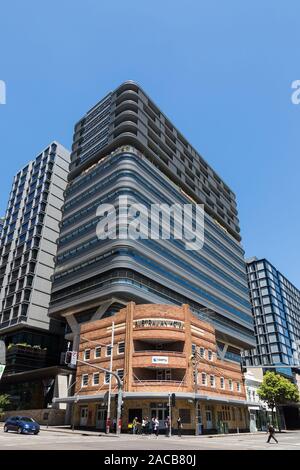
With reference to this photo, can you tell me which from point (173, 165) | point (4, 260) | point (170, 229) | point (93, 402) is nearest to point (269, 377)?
point (170, 229)

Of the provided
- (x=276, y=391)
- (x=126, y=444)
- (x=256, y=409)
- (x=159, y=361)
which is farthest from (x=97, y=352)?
(x=276, y=391)

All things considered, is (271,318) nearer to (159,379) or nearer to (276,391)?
(276,391)

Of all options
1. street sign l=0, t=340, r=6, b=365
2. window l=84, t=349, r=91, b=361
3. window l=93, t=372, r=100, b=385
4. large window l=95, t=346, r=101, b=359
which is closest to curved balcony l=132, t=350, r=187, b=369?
window l=93, t=372, r=100, b=385

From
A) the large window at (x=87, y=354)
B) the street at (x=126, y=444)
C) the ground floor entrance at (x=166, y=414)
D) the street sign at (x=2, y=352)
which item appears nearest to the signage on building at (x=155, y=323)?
the ground floor entrance at (x=166, y=414)

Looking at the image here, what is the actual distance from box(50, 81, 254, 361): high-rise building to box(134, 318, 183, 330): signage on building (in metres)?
15.4

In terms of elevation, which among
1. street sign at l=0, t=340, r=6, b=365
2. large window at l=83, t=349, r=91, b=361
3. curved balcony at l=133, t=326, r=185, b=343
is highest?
street sign at l=0, t=340, r=6, b=365

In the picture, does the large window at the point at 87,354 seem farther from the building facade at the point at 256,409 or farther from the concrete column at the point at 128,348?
the building facade at the point at 256,409

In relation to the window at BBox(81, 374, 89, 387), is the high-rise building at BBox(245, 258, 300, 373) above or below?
above

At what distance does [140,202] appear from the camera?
68.6 meters

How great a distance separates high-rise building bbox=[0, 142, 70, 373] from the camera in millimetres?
73250

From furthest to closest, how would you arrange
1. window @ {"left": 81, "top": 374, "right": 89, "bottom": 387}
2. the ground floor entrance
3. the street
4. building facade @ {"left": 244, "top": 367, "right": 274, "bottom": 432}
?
building facade @ {"left": 244, "top": 367, "right": 274, "bottom": 432} < window @ {"left": 81, "top": 374, "right": 89, "bottom": 387} < the ground floor entrance < the street

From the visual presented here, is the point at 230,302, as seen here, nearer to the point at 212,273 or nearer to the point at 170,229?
the point at 212,273

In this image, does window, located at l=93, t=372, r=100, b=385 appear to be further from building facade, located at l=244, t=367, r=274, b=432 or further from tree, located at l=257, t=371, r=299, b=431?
tree, located at l=257, t=371, r=299, b=431

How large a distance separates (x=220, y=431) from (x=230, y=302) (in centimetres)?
4684
